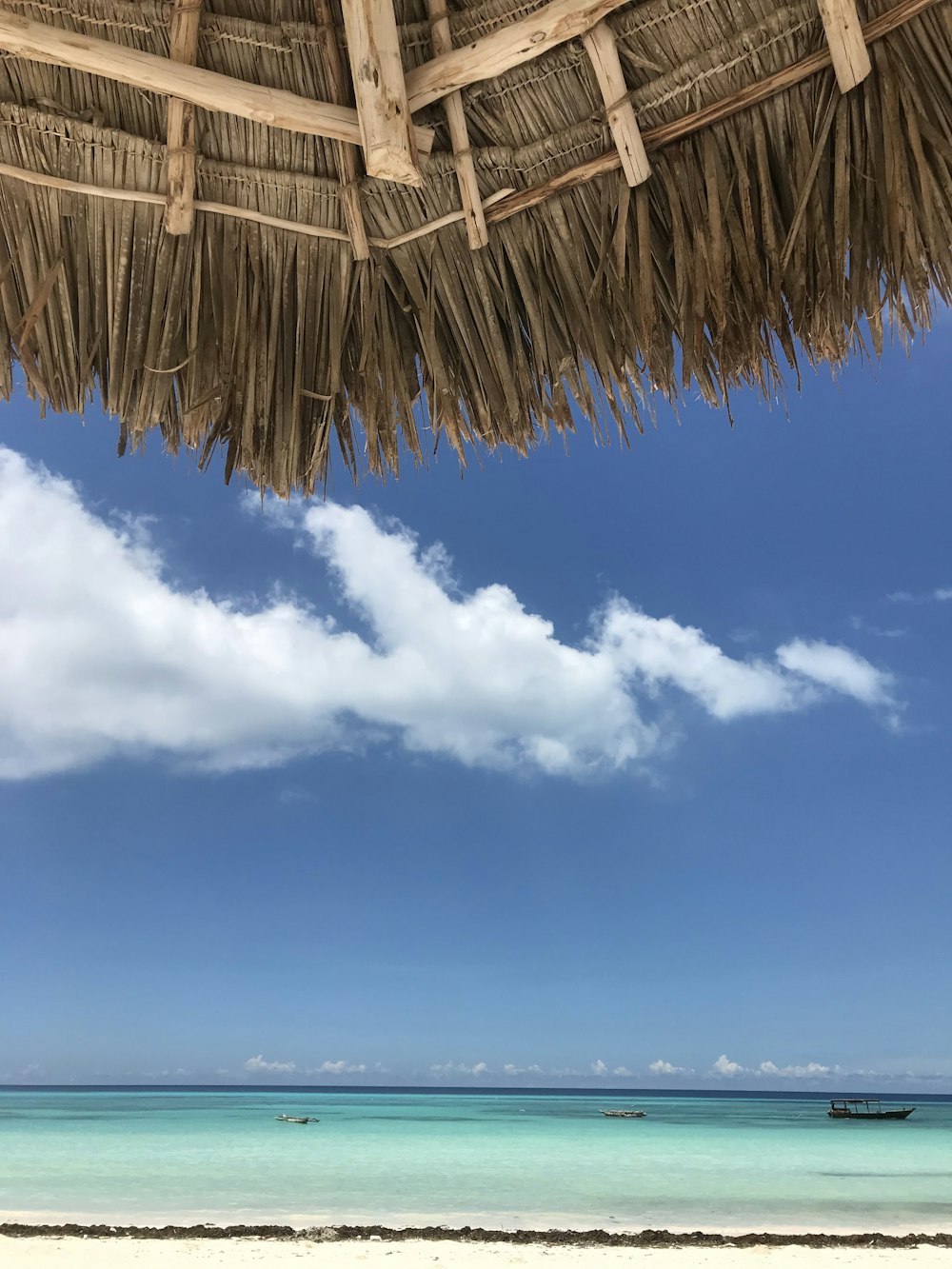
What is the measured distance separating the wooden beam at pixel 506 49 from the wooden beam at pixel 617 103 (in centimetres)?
3

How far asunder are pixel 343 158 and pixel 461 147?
0.75 feet

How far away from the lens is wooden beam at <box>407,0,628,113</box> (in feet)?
5.16

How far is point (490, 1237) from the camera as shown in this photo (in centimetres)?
691

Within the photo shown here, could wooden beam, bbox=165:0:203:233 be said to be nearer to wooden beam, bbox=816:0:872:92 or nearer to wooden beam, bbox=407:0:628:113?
wooden beam, bbox=407:0:628:113

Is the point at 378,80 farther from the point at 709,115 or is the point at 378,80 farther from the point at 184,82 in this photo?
the point at 709,115

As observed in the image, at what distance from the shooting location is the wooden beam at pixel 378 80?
1.57 metres

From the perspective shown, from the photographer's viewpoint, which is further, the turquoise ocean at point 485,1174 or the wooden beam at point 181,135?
the turquoise ocean at point 485,1174

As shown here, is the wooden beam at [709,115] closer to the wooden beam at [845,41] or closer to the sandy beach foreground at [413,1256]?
the wooden beam at [845,41]

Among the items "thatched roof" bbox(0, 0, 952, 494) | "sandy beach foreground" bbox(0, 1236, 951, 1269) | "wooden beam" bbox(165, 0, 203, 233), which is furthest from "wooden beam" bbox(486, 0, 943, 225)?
"sandy beach foreground" bbox(0, 1236, 951, 1269)

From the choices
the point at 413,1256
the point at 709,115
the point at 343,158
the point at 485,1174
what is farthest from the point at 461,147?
the point at 485,1174

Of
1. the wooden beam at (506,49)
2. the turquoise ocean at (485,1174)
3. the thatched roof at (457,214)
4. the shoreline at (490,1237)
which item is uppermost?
the wooden beam at (506,49)

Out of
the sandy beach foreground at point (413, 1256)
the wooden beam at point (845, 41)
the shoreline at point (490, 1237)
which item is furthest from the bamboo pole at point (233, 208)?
the shoreline at point (490, 1237)

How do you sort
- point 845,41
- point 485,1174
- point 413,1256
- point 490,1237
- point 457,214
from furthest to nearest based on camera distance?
point 485,1174
point 490,1237
point 413,1256
point 457,214
point 845,41

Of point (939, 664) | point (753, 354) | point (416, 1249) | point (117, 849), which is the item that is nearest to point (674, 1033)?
point (939, 664)
